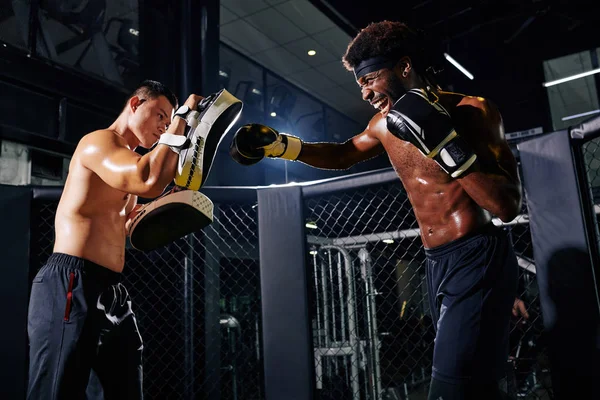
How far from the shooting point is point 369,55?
1861mm

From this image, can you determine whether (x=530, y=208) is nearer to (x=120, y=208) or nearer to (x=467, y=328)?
(x=467, y=328)

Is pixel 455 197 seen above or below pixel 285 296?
above

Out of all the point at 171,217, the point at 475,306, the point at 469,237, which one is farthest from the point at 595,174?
the point at 171,217

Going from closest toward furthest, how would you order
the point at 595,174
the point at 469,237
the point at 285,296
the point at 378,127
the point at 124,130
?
1. the point at 469,237
2. the point at 378,127
3. the point at 124,130
4. the point at 285,296
5. the point at 595,174

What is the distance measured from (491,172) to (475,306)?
44 centimetres

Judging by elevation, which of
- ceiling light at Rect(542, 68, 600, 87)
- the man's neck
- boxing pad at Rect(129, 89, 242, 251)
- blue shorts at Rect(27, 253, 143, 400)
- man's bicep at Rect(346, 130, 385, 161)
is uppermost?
ceiling light at Rect(542, 68, 600, 87)

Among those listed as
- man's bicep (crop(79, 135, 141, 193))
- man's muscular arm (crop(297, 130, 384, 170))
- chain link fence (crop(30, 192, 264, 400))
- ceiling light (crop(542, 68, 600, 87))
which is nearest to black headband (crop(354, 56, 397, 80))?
man's muscular arm (crop(297, 130, 384, 170))

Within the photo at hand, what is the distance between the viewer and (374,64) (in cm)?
184

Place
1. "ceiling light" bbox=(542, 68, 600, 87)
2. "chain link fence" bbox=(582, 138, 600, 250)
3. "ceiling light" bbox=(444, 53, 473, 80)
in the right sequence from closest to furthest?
1. "chain link fence" bbox=(582, 138, 600, 250)
2. "ceiling light" bbox=(444, 53, 473, 80)
3. "ceiling light" bbox=(542, 68, 600, 87)

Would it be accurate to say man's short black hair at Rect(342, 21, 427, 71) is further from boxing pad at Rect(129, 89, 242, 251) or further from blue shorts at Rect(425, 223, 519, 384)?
blue shorts at Rect(425, 223, 519, 384)

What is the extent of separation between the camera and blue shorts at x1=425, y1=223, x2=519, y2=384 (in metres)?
1.53

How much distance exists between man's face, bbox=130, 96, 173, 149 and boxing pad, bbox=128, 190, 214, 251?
1.19 ft

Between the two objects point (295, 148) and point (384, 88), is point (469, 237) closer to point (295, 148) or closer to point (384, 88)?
point (384, 88)

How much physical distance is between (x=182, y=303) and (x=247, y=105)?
5.31m
